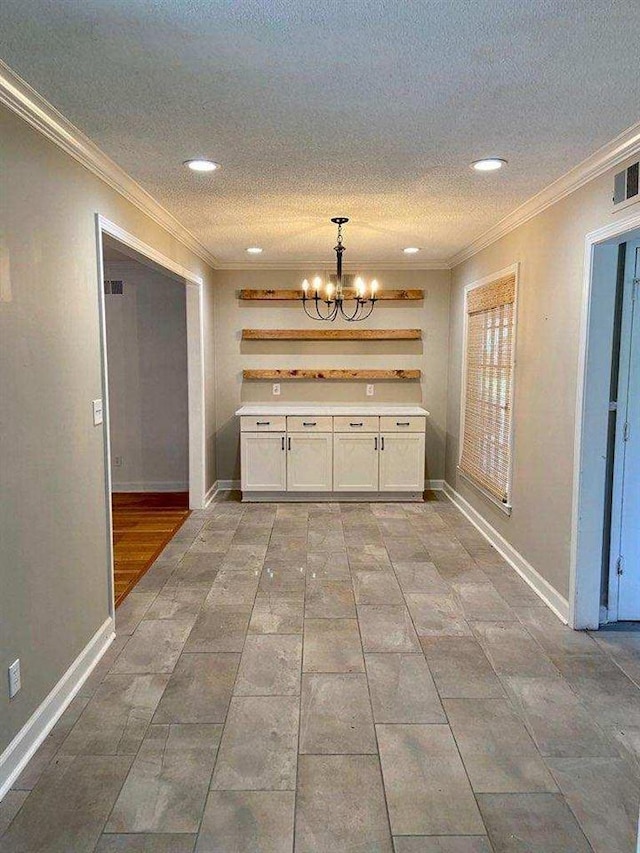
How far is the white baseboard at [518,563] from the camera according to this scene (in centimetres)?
327

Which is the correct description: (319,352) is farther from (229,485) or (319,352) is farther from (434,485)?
(434,485)

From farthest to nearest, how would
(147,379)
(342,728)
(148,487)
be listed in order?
(148,487)
(147,379)
(342,728)

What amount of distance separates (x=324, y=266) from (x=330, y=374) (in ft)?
3.73

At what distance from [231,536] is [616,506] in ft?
9.42

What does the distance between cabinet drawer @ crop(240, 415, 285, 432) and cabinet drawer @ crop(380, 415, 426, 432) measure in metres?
1.02

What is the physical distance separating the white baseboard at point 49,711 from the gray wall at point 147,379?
10.9ft

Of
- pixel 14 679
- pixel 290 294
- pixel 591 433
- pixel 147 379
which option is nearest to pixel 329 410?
pixel 290 294

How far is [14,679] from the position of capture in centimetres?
202

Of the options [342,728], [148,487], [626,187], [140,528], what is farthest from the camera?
[148,487]

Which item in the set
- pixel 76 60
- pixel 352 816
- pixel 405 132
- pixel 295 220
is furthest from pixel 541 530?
pixel 76 60

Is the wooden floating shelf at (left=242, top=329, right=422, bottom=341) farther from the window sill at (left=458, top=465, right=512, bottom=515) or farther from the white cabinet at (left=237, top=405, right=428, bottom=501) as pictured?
the window sill at (left=458, top=465, right=512, bottom=515)

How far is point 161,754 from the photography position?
6.95 feet

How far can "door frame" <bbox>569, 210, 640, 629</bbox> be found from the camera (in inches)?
114

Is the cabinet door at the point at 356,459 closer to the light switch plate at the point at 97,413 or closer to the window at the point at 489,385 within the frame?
the window at the point at 489,385
